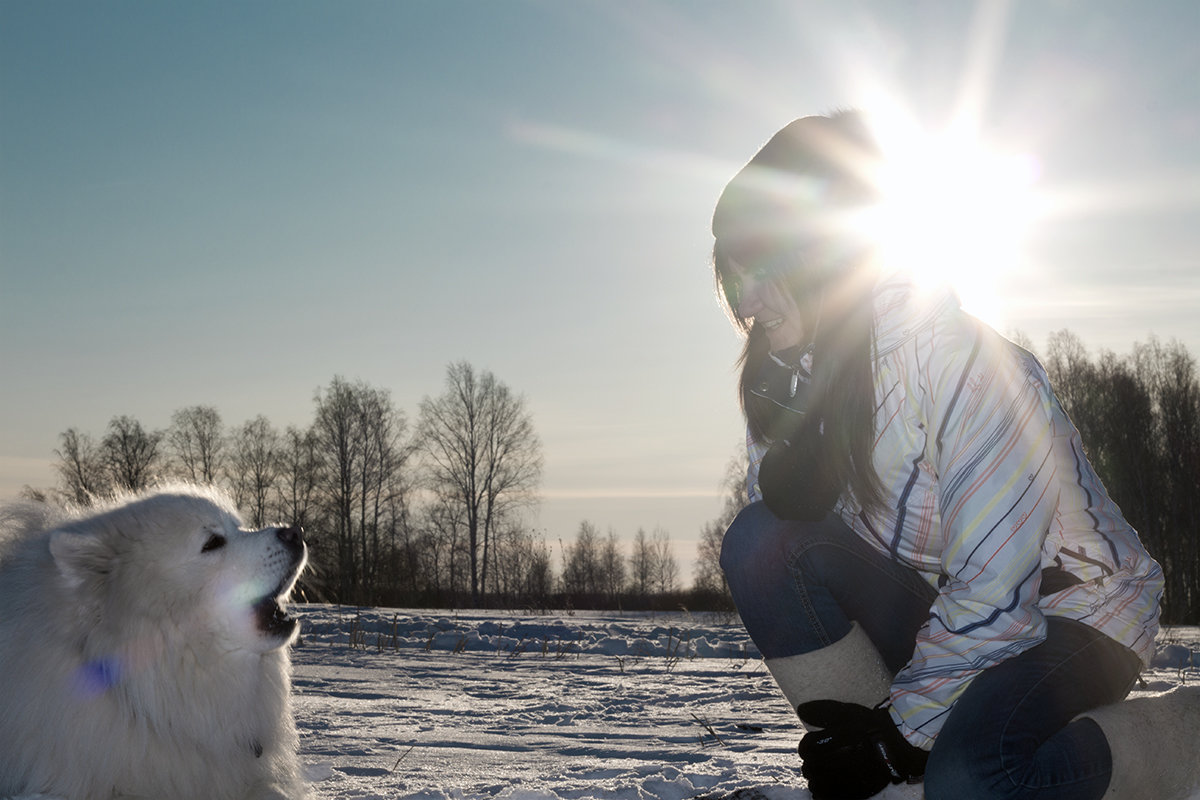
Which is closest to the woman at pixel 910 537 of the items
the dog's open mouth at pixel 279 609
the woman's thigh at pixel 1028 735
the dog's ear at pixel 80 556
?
the woman's thigh at pixel 1028 735

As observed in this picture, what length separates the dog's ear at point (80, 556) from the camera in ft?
6.42

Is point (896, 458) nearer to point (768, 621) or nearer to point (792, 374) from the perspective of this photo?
point (792, 374)

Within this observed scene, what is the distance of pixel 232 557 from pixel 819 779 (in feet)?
5.45

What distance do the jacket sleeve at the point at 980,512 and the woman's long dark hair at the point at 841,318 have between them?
157 mm

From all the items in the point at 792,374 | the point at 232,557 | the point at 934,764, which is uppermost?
the point at 792,374

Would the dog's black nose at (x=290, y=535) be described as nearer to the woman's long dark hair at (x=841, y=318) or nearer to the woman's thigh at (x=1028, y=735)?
the woman's long dark hair at (x=841, y=318)

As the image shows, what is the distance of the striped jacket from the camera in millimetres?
1770

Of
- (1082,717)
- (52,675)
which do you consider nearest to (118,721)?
(52,675)

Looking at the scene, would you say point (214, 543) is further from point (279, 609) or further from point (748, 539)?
point (748, 539)

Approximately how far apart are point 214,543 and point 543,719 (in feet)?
6.60

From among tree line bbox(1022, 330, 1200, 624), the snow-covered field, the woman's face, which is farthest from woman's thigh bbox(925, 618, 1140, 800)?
tree line bbox(1022, 330, 1200, 624)

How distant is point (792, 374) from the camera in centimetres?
224

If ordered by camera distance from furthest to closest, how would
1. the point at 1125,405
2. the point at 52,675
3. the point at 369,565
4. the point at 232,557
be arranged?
1. the point at 369,565
2. the point at 1125,405
3. the point at 232,557
4. the point at 52,675

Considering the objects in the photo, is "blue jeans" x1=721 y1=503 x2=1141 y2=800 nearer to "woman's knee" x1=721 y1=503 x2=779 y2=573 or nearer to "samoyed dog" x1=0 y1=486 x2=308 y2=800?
"woman's knee" x1=721 y1=503 x2=779 y2=573
